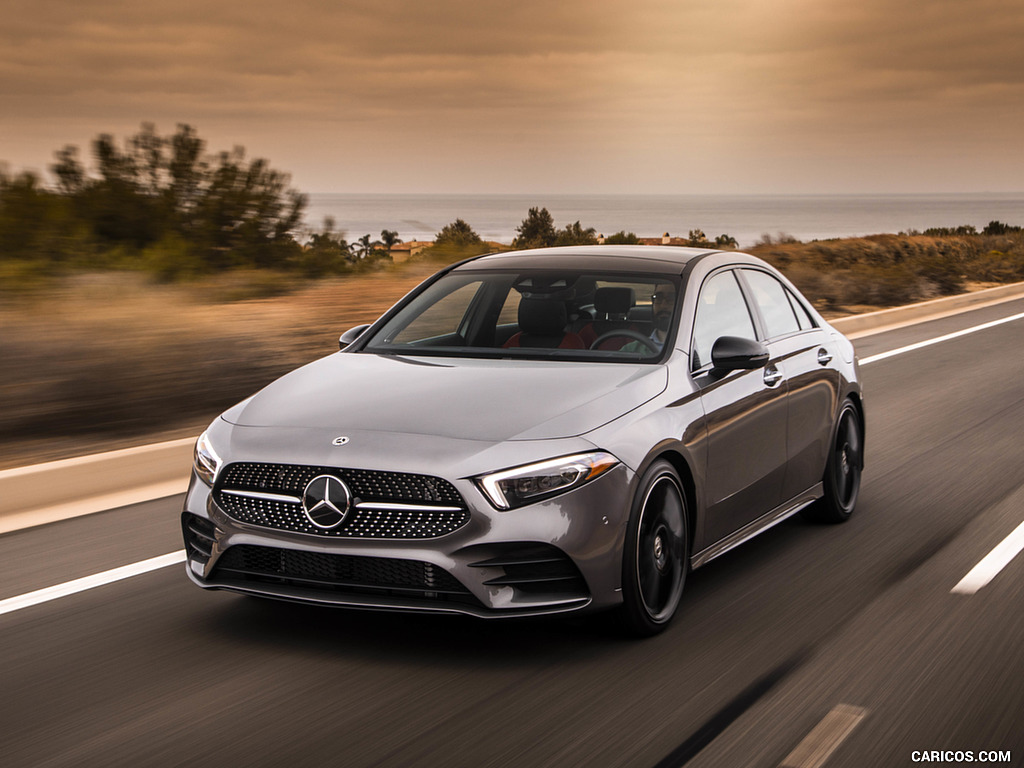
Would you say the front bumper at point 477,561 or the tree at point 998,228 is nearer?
the front bumper at point 477,561

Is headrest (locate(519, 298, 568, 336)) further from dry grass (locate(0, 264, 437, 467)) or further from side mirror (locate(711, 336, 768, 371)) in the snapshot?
dry grass (locate(0, 264, 437, 467))

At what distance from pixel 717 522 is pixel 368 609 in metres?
1.77

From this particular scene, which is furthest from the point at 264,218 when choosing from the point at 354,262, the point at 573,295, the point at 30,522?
the point at 573,295

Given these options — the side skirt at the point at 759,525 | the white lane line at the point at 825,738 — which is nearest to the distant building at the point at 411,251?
the side skirt at the point at 759,525

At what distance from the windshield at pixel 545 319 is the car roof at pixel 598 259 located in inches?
3.1

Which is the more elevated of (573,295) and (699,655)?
(573,295)

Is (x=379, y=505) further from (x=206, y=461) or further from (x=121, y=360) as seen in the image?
(x=121, y=360)

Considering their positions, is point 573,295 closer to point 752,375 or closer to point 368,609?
point 752,375

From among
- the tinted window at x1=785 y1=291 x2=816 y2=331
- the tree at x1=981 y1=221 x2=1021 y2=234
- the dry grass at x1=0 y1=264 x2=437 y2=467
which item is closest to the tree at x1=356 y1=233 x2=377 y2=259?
the dry grass at x1=0 y1=264 x2=437 y2=467

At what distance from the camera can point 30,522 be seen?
7.31m

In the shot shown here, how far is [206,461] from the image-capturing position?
16.7ft

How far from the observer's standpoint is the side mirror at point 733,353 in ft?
18.5

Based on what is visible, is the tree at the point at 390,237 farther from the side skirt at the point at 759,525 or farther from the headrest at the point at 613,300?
the headrest at the point at 613,300

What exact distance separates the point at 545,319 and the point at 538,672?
2038 mm
